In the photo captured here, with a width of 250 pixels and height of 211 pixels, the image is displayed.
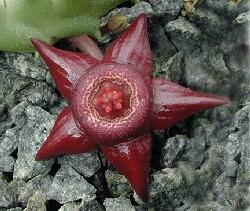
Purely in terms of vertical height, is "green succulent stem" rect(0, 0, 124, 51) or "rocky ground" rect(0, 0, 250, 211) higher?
"green succulent stem" rect(0, 0, 124, 51)

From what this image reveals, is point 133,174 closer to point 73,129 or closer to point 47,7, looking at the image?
point 73,129

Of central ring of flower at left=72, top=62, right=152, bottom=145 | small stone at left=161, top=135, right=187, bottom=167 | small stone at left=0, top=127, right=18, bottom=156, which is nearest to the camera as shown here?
central ring of flower at left=72, top=62, right=152, bottom=145

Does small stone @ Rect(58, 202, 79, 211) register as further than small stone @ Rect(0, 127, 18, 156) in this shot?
No

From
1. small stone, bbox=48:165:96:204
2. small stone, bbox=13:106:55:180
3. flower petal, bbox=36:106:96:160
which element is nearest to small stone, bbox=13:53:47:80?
small stone, bbox=13:106:55:180

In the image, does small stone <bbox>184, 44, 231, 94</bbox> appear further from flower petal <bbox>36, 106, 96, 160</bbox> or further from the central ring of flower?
flower petal <bbox>36, 106, 96, 160</bbox>

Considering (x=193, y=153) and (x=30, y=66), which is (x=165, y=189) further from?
(x=30, y=66)
